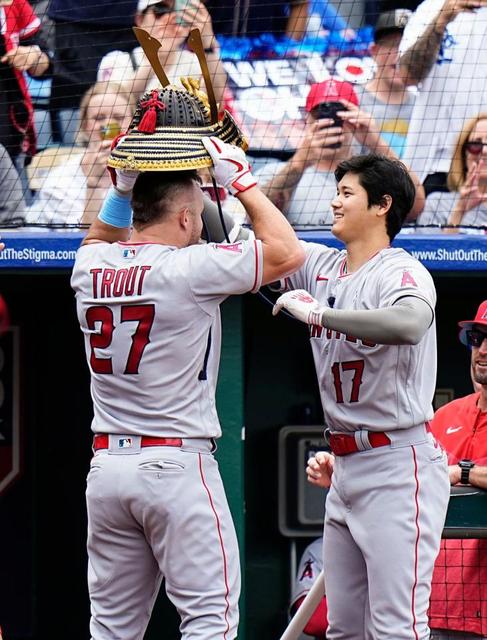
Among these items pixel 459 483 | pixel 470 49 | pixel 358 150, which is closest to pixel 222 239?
pixel 459 483

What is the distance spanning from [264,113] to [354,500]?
2.96 meters

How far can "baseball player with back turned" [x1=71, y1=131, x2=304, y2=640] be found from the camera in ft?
8.95

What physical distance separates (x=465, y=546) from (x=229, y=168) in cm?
176

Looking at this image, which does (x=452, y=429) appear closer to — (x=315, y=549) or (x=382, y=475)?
(x=382, y=475)

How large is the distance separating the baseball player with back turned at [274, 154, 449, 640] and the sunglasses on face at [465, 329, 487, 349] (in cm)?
107

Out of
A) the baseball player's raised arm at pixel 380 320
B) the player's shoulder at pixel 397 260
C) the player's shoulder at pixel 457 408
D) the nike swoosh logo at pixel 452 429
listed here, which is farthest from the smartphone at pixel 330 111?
the baseball player's raised arm at pixel 380 320

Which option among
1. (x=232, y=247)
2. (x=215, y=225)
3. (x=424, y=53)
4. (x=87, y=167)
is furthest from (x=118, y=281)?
(x=424, y=53)

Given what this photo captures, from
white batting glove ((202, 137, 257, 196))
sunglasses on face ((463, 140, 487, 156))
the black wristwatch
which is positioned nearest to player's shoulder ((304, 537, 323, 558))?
the black wristwatch

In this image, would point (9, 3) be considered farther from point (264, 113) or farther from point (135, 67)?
point (264, 113)

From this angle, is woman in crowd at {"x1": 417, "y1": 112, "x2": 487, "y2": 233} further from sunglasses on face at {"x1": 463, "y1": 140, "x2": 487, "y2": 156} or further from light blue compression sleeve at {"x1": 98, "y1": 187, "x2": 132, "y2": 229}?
light blue compression sleeve at {"x1": 98, "y1": 187, "x2": 132, "y2": 229}

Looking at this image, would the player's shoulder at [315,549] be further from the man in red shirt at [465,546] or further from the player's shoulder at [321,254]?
the player's shoulder at [321,254]

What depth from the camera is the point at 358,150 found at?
5211 millimetres

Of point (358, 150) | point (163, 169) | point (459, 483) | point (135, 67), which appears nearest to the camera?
point (163, 169)

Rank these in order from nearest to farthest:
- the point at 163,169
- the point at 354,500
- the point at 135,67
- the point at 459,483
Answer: the point at 163,169 → the point at 354,500 → the point at 459,483 → the point at 135,67
